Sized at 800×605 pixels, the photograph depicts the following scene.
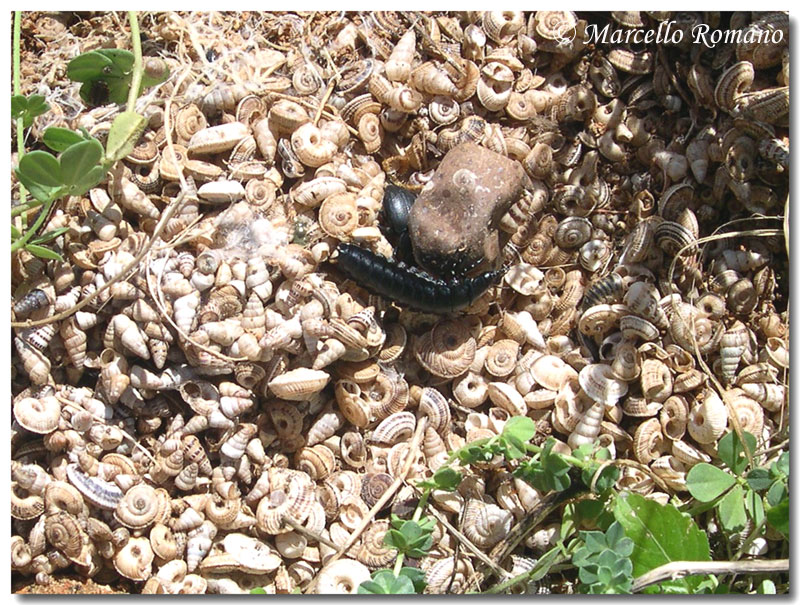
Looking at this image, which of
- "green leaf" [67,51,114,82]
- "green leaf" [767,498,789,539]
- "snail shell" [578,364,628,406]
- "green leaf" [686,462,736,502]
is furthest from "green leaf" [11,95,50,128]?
"green leaf" [767,498,789,539]

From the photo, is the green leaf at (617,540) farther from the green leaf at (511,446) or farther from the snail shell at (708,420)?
the snail shell at (708,420)

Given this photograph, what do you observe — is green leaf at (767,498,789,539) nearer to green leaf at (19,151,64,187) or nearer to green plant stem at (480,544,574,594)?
green plant stem at (480,544,574,594)

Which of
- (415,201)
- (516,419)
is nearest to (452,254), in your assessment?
(415,201)

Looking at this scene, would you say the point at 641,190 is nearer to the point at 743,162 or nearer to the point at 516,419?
the point at 743,162

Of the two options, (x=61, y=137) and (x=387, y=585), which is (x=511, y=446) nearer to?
(x=387, y=585)

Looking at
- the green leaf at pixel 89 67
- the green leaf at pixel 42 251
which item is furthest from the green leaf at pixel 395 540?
the green leaf at pixel 89 67
